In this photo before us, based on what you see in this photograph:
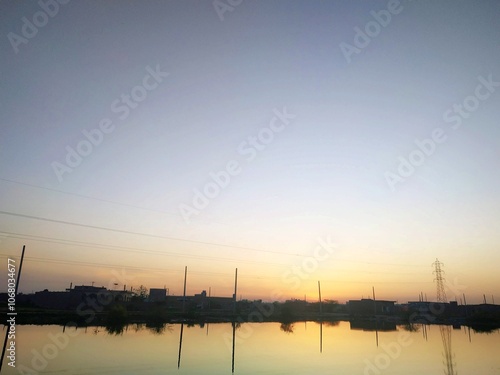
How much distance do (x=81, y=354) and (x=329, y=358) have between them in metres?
15.4

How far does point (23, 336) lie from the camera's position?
24.0 metres

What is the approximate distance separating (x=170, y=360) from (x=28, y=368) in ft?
22.7

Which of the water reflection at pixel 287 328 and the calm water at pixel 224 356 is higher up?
the calm water at pixel 224 356

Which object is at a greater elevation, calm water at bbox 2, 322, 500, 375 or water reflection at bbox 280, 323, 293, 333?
calm water at bbox 2, 322, 500, 375

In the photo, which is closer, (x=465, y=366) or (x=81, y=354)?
(x=81, y=354)

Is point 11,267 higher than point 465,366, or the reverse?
point 11,267

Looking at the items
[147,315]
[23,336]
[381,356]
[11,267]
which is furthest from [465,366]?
[147,315]

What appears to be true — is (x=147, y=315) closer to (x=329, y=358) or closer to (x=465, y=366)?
(x=329, y=358)

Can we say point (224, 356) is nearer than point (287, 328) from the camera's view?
Yes

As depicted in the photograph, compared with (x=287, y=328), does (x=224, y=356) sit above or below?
above

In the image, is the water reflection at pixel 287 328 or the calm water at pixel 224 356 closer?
the calm water at pixel 224 356

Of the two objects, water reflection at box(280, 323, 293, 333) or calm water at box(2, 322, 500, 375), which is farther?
water reflection at box(280, 323, 293, 333)

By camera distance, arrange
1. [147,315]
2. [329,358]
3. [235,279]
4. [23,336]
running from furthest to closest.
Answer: [235,279] → [147,315] → [23,336] → [329,358]

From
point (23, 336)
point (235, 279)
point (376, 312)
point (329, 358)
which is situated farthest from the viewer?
point (376, 312)
